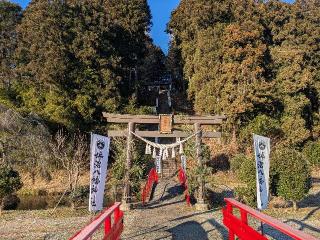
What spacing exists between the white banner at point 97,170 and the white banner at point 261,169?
2.97 m

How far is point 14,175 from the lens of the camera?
14125 millimetres

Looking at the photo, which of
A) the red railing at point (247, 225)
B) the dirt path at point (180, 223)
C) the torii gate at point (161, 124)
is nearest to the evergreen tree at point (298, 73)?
the torii gate at point (161, 124)

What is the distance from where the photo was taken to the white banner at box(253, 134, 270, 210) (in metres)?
7.77

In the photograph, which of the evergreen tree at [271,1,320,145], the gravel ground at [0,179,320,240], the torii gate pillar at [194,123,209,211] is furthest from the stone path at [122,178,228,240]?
the evergreen tree at [271,1,320,145]

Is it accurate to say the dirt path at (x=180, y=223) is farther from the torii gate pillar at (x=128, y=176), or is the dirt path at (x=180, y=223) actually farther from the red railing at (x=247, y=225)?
the red railing at (x=247, y=225)

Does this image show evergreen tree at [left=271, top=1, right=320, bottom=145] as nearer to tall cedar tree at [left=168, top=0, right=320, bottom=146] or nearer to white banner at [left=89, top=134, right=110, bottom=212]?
tall cedar tree at [left=168, top=0, right=320, bottom=146]

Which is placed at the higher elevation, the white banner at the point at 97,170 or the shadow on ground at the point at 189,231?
the white banner at the point at 97,170

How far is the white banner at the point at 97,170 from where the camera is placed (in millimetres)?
8094

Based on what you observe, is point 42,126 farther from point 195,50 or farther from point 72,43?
point 195,50

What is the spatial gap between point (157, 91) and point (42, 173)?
20.8 metres

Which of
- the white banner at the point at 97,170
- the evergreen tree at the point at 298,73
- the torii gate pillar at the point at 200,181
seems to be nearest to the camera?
the white banner at the point at 97,170

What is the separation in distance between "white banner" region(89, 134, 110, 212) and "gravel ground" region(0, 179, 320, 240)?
1.24 metres

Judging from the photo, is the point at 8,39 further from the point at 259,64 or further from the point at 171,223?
the point at 171,223

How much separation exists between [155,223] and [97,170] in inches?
117
